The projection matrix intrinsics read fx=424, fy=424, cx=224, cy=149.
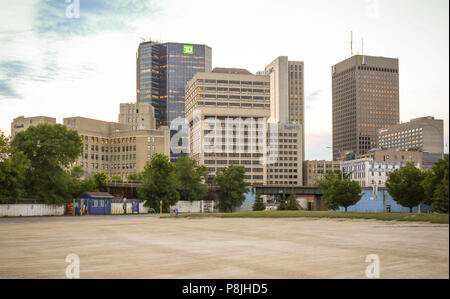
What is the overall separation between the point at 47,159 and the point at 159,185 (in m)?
27.9

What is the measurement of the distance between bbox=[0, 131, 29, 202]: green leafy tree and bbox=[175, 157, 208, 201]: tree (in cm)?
4823

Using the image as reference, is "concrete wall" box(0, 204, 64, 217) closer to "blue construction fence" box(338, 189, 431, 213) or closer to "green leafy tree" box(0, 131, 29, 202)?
"green leafy tree" box(0, 131, 29, 202)

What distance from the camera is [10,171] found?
69.2m

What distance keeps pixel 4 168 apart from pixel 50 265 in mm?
63800

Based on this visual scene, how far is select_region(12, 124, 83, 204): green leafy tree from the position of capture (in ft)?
256

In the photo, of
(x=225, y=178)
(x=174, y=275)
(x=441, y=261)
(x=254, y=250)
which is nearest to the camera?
(x=441, y=261)

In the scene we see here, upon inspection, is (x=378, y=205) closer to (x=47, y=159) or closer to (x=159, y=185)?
(x=159, y=185)

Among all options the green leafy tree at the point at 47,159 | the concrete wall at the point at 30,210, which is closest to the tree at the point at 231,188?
the green leafy tree at the point at 47,159

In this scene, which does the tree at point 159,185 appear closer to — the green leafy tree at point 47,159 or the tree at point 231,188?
the green leafy tree at point 47,159

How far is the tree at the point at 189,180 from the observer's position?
11550 cm

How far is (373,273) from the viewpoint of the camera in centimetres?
556

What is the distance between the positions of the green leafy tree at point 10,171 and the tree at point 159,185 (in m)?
31.6

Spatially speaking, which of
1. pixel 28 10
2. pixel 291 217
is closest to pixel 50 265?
pixel 28 10
